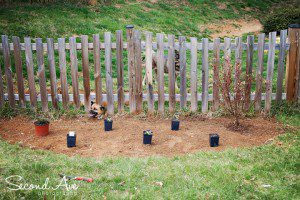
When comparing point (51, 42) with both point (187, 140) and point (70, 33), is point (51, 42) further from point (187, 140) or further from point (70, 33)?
point (70, 33)

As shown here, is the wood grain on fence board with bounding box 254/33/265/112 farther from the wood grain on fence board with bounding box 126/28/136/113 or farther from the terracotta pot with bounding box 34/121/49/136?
the terracotta pot with bounding box 34/121/49/136

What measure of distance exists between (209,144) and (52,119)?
10.8 ft

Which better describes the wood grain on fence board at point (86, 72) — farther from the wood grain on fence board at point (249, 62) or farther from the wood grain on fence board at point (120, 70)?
the wood grain on fence board at point (249, 62)

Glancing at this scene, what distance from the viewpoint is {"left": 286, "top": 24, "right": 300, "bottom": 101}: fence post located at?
777 centimetres

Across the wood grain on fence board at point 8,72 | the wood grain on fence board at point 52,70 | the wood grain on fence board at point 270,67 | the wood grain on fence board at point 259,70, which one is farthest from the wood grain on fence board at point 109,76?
the wood grain on fence board at point 270,67

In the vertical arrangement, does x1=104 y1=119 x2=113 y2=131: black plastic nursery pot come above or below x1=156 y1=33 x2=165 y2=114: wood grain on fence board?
below

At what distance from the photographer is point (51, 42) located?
7.75 m

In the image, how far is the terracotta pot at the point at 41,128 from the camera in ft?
22.3

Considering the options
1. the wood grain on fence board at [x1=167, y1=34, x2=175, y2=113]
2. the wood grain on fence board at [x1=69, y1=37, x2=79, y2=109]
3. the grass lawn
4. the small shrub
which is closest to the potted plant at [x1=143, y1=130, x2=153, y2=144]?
the grass lawn

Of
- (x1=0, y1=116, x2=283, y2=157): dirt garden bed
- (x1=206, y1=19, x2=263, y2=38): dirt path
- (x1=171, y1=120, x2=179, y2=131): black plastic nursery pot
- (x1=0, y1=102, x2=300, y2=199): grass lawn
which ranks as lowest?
(x1=0, y1=102, x2=300, y2=199): grass lawn

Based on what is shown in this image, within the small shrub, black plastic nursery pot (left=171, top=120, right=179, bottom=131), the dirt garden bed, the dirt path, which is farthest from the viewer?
the dirt path

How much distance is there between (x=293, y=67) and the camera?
7.98m

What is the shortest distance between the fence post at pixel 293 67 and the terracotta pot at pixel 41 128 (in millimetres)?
4947

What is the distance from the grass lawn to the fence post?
7.17ft
